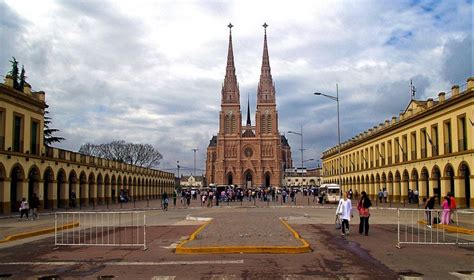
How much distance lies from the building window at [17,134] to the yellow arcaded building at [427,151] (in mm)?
28056

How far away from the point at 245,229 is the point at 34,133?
86.3 feet

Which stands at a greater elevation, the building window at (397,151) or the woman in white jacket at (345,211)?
the building window at (397,151)

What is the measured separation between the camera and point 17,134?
3616 cm

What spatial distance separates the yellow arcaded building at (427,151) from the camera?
3612 centimetres

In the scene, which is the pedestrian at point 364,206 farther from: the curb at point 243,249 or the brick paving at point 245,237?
the curb at point 243,249

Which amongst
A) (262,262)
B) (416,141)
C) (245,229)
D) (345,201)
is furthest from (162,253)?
(416,141)

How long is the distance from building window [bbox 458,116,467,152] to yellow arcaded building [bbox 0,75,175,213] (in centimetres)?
3177

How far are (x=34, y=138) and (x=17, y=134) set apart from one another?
2798 mm

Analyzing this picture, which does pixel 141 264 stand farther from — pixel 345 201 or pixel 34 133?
pixel 34 133

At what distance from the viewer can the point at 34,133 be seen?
3903 cm

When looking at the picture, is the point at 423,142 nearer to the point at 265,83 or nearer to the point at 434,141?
the point at 434,141

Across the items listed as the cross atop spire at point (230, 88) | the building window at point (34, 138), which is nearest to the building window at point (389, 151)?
the building window at point (34, 138)

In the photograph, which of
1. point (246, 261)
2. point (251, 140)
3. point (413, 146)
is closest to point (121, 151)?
point (251, 140)

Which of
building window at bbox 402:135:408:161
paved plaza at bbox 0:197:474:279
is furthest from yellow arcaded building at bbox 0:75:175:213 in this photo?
building window at bbox 402:135:408:161
